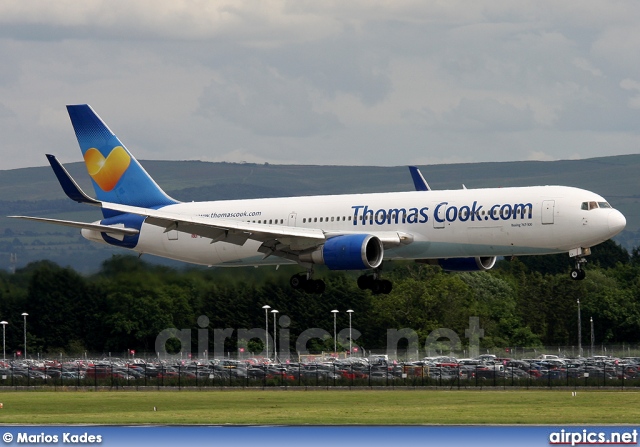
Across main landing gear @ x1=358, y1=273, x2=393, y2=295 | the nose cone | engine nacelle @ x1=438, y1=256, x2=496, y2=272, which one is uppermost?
the nose cone

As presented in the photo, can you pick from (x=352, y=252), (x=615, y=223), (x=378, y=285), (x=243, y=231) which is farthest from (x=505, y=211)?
(x=243, y=231)

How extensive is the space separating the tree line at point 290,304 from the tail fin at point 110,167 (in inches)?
477

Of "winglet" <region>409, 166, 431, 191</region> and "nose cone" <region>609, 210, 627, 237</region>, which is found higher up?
"winglet" <region>409, 166, 431, 191</region>

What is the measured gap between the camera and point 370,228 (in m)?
71.1

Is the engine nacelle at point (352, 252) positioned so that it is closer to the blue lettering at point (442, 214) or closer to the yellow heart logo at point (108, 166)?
the blue lettering at point (442, 214)

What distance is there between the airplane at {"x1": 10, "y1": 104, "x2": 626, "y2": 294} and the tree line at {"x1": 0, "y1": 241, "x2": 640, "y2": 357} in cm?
1297

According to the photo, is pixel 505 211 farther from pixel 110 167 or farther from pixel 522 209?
pixel 110 167

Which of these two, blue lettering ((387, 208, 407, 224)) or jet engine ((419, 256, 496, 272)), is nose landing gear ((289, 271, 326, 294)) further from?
jet engine ((419, 256, 496, 272))

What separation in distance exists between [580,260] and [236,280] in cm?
3201

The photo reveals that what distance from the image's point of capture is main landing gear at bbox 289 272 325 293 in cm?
7319

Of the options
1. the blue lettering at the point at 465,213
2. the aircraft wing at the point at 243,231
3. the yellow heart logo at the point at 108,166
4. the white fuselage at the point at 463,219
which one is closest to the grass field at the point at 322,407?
the white fuselage at the point at 463,219

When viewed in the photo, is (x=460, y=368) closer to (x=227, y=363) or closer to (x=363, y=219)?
(x=227, y=363)

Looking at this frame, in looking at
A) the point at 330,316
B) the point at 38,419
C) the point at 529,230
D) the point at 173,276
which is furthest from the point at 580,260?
the point at 330,316

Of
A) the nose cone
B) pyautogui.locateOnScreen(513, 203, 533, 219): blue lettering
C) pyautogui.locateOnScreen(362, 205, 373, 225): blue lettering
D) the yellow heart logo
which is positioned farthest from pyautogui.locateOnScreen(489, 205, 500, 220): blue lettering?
the yellow heart logo
